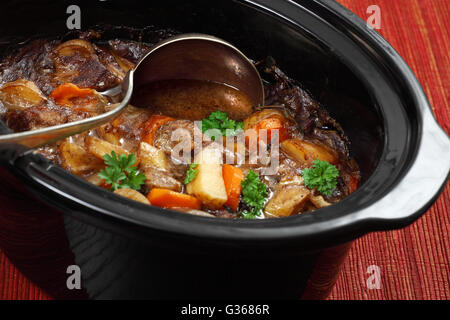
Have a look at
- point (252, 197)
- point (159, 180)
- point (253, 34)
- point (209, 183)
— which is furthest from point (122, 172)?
point (253, 34)

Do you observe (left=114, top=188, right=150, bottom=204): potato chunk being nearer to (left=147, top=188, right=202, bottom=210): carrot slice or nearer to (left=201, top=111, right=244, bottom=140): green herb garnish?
(left=147, top=188, right=202, bottom=210): carrot slice

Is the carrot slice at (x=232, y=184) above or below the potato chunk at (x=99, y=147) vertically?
below

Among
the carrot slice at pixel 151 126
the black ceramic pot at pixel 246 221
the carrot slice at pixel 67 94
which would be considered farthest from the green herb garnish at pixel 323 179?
the carrot slice at pixel 67 94

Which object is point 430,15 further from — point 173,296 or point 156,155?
point 173,296

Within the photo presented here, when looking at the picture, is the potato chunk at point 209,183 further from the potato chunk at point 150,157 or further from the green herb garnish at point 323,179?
the green herb garnish at point 323,179

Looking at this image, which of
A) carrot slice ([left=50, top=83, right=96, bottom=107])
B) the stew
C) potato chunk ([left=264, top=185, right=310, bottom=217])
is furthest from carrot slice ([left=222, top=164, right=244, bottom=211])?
carrot slice ([left=50, top=83, right=96, bottom=107])
